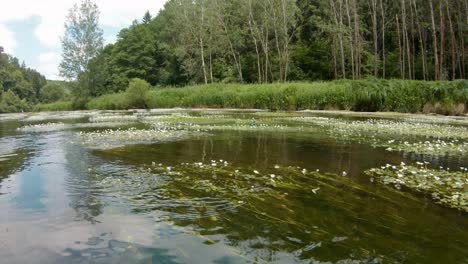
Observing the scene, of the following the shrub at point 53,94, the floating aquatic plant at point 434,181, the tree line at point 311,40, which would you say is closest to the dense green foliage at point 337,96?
the tree line at point 311,40

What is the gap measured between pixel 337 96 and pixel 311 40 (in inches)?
1372

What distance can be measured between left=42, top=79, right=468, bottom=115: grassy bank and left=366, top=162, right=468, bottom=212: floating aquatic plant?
850 inches

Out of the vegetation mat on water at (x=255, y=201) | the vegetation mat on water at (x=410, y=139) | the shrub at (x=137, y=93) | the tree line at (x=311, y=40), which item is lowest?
the vegetation mat on water at (x=410, y=139)

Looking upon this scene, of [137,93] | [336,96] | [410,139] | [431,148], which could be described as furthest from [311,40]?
[431,148]

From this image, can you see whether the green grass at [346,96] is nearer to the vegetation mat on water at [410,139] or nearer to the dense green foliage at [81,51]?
the vegetation mat on water at [410,139]

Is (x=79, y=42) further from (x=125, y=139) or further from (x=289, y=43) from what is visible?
(x=125, y=139)

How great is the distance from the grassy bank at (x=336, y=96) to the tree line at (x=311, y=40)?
12.3 m

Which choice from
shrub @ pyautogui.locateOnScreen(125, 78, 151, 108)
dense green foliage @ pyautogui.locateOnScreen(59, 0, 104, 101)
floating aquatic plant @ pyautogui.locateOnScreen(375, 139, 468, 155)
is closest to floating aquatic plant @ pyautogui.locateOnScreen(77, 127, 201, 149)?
floating aquatic plant @ pyautogui.locateOnScreen(375, 139, 468, 155)

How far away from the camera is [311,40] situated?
208 ft

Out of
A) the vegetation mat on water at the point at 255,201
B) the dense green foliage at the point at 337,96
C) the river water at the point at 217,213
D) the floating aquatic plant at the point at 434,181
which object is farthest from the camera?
the dense green foliage at the point at 337,96

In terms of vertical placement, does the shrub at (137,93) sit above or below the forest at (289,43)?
below

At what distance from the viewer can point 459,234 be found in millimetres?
4465

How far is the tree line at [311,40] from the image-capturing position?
49219 mm

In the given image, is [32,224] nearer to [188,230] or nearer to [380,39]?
[188,230]
